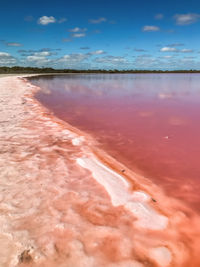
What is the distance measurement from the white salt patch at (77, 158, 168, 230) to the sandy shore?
0.01 m

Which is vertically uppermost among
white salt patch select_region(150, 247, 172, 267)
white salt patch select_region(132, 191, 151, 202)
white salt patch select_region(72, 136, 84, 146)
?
white salt patch select_region(72, 136, 84, 146)

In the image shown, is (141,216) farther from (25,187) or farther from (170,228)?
(25,187)

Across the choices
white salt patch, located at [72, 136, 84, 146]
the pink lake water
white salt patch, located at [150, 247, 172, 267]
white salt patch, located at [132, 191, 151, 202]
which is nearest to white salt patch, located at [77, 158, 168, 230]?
white salt patch, located at [132, 191, 151, 202]

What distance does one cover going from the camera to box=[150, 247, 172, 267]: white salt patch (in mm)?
1577

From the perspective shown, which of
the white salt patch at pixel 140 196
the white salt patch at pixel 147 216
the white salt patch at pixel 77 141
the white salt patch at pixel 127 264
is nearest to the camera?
the white salt patch at pixel 127 264

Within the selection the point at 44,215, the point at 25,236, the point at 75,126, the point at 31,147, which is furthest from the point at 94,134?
the point at 25,236

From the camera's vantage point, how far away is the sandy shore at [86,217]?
1624 mm

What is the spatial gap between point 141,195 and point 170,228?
1.91ft

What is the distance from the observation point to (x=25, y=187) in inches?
99.7

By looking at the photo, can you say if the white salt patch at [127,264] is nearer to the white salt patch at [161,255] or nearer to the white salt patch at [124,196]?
the white salt patch at [161,255]

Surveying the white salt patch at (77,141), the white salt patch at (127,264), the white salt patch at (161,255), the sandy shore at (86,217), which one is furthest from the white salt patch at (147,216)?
the white salt patch at (77,141)

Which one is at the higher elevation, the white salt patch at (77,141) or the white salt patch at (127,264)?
the white salt patch at (77,141)

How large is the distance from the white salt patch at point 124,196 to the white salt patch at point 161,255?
0.88 ft

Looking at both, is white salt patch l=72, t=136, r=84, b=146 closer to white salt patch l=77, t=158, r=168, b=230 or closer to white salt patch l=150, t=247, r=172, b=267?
white salt patch l=77, t=158, r=168, b=230
